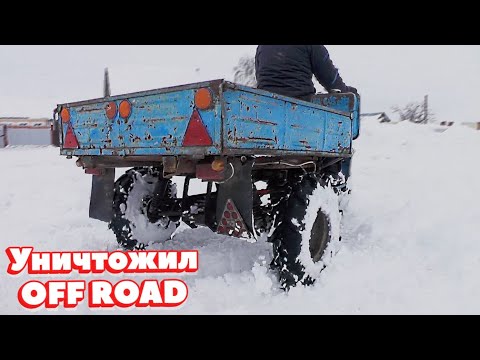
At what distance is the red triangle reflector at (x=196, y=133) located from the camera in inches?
101

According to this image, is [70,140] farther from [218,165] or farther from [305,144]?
[305,144]

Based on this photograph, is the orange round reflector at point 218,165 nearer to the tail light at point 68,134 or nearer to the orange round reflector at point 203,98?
the orange round reflector at point 203,98

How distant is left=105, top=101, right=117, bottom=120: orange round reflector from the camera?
3143 millimetres

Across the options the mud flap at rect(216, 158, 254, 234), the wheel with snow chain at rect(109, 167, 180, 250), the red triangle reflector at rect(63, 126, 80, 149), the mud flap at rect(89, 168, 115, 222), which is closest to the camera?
the mud flap at rect(216, 158, 254, 234)

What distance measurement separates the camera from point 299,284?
131 inches

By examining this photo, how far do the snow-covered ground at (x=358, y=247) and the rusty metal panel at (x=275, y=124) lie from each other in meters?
1.16

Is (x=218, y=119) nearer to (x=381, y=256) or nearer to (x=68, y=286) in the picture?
(x=68, y=286)

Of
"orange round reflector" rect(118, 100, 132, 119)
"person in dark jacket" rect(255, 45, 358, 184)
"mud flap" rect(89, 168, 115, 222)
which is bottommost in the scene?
"mud flap" rect(89, 168, 115, 222)

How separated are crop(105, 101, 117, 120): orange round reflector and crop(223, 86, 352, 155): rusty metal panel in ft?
3.57

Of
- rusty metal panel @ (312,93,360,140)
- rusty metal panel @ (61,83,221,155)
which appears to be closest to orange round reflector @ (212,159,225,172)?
rusty metal panel @ (61,83,221,155)

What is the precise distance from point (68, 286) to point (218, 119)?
1.89 m

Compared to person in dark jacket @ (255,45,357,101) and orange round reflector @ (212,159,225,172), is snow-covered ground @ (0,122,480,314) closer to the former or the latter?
orange round reflector @ (212,159,225,172)

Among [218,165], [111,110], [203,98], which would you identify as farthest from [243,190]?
[111,110]

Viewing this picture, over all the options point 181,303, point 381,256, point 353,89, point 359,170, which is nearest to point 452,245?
point 381,256
